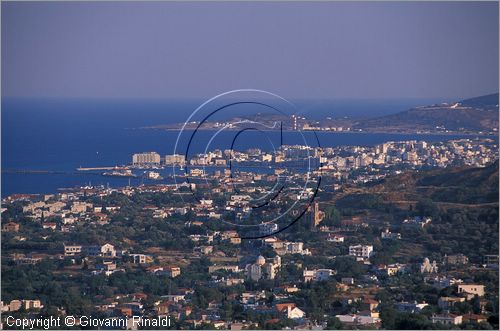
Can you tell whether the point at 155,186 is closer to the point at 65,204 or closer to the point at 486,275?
the point at 65,204

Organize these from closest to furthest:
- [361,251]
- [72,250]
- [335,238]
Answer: [361,251] < [72,250] < [335,238]

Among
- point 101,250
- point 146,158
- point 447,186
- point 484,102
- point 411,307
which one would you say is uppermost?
point 484,102

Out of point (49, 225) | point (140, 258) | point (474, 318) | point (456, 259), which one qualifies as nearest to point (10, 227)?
point (49, 225)

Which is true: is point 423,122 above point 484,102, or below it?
below

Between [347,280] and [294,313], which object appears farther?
[347,280]

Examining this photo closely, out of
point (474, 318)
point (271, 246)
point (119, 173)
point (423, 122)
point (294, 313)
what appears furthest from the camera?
point (423, 122)

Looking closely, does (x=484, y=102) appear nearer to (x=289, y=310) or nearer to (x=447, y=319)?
(x=289, y=310)
